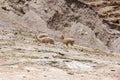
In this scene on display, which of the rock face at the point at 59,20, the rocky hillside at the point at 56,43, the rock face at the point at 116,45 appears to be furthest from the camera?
the rock face at the point at 116,45

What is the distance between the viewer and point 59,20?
→ 54.3 m

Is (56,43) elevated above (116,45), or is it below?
above

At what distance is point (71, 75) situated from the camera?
16.4m

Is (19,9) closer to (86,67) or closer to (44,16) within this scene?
(44,16)

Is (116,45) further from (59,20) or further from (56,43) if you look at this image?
(56,43)

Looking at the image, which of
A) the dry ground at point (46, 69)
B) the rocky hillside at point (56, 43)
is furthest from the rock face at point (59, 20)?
the dry ground at point (46, 69)

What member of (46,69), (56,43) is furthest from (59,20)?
(46,69)

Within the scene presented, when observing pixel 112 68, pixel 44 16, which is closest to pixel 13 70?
pixel 112 68

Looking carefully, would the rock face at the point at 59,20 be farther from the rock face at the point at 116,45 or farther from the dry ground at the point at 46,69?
the dry ground at the point at 46,69

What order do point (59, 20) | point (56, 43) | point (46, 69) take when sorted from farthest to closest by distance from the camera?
point (59, 20)
point (56, 43)
point (46, 69)

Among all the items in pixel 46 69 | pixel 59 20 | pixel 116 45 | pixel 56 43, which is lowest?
pixel 116 45

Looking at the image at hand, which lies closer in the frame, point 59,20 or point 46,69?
point 46,69

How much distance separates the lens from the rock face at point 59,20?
4641 centimetres

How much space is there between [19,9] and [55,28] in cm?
564
